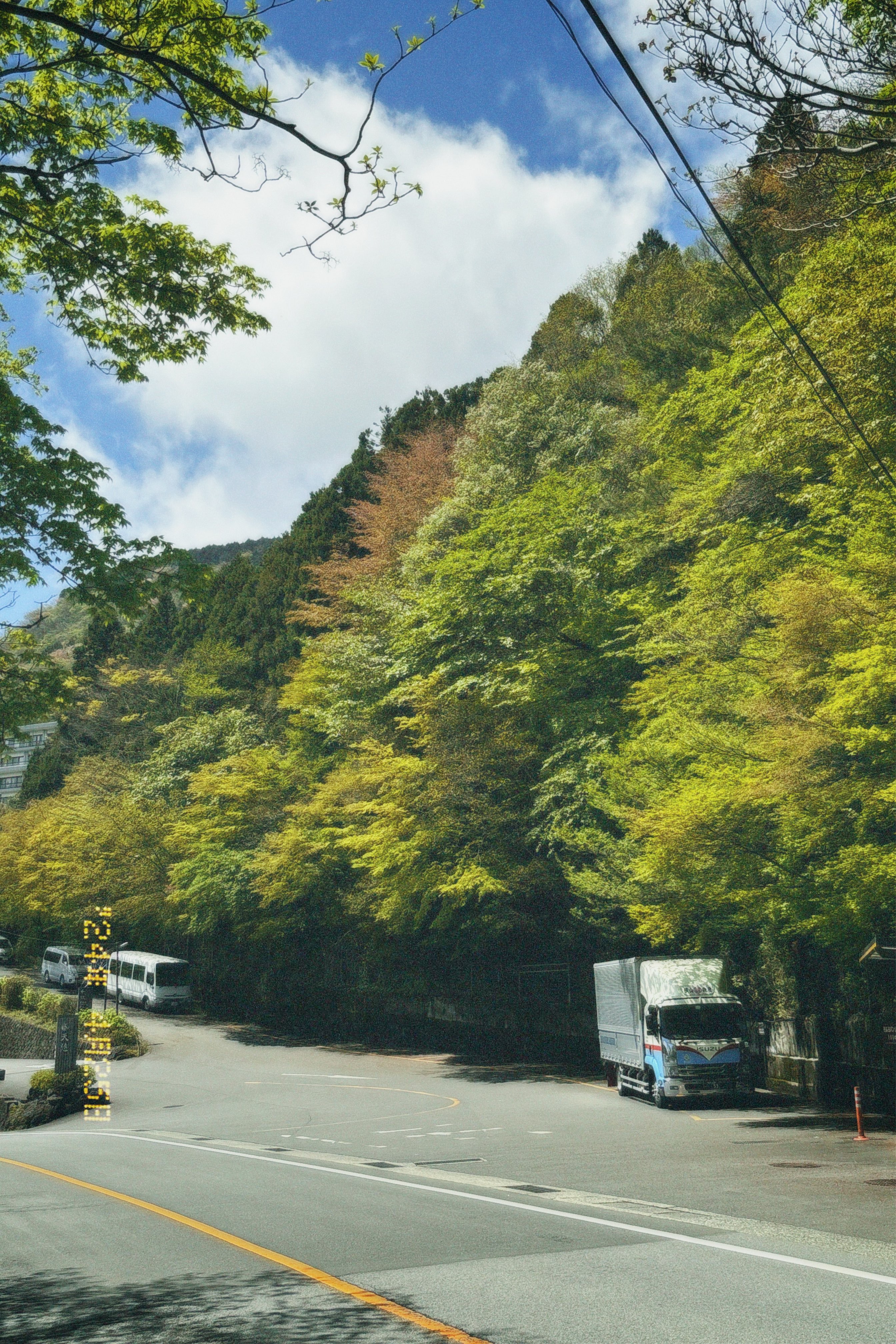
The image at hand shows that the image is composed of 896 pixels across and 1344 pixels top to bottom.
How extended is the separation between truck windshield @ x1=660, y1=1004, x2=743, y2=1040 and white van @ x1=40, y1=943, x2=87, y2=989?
119 feet

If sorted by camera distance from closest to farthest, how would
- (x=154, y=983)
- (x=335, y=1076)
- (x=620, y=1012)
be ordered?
(x=620, y=1012), (x=335, y=1076), (x=154, y=983)

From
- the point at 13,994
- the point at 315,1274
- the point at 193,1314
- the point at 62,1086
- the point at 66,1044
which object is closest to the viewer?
the point at 193,1314

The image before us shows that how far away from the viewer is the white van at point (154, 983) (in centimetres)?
4609

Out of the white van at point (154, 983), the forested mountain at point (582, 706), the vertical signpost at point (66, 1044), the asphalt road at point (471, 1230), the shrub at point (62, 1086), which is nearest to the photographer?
the asphalt road at point (471, 1230)

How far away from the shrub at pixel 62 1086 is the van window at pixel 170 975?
18702 mm

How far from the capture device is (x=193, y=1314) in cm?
629

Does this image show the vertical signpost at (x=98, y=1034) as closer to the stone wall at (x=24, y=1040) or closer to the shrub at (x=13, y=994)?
the stone wall at (x=24, y=1040)

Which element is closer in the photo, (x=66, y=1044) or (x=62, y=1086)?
(x=62, y=1086)

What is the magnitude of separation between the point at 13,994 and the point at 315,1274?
4243 centimetres

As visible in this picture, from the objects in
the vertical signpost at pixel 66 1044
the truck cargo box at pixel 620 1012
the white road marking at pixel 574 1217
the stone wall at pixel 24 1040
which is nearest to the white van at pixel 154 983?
the stone wall at pixel 24 1040

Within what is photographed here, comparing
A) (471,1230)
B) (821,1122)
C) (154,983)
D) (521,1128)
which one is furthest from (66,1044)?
(471,1230)

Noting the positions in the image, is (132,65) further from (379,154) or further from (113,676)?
(113,676)

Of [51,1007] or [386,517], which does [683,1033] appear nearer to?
[51,1007]

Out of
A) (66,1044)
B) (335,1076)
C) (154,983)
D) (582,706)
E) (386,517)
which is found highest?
(386,517)
